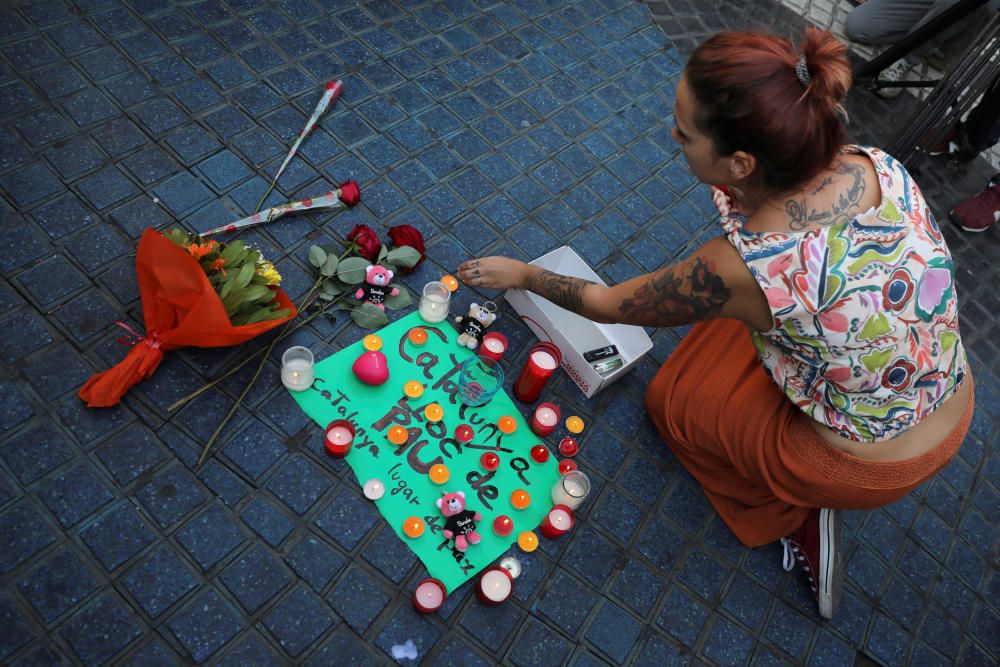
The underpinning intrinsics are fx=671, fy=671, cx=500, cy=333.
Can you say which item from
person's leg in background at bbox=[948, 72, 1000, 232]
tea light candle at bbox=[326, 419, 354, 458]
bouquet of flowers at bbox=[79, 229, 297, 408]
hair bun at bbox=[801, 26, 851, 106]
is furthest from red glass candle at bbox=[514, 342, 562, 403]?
person's leg in background at bbox=[948, 72, 1000, 232]

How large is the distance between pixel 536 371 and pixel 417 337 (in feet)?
1.71

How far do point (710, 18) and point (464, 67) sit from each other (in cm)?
188

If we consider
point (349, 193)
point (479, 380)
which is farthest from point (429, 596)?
point (349, 193)

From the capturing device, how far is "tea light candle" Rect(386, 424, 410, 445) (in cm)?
247

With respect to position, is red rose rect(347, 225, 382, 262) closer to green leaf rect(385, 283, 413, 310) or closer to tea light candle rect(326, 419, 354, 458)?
green leaf rect(385, 283, 413, 310)

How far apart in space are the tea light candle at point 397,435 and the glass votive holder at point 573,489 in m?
0.60

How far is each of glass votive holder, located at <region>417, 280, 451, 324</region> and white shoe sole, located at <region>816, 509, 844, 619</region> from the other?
1.64 metres

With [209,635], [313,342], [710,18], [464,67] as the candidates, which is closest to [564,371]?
[313,342]

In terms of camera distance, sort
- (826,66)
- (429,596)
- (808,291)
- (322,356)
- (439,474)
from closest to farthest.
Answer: (826,66)
(808,291)
(429,596)
(439,474)
(322,356)

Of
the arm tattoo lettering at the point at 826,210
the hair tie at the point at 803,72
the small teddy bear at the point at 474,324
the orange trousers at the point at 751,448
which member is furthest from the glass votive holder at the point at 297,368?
the hair tie at the point at 803,72

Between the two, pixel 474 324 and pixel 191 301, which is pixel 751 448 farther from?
pixel 191 301

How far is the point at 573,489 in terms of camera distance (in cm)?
245

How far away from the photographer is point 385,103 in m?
3.38

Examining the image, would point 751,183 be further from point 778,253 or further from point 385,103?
point 385,103
